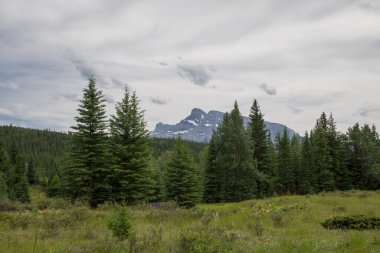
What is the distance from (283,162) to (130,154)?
42.4 meters

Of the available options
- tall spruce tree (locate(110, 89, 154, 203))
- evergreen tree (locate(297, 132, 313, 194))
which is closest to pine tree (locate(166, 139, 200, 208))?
tall spruce tree (locate(110, 89, 154, 203))

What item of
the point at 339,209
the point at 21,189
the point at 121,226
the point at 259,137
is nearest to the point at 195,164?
the point at 259,137

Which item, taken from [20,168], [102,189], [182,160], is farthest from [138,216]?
[20,168]

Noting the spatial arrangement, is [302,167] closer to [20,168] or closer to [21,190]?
[21,190]

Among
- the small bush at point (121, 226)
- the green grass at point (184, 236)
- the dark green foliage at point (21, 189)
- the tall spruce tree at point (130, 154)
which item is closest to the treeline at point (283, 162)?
the tall spruce tree at point (130, 154)

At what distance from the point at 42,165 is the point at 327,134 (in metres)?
141

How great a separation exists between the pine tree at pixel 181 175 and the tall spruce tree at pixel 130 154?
445 inches

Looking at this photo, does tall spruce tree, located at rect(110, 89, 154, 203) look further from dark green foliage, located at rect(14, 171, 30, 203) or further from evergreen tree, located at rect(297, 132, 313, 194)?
dark green foliage, located at rect(14, 171, 30, 203)

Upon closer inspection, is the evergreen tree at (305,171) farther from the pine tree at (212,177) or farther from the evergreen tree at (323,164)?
the pine tree at (212,177)

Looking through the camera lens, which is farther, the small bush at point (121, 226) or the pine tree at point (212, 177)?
the pine tree at point (212, 177)

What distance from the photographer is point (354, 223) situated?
1319cm

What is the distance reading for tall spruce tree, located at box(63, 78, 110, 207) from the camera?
2878cm

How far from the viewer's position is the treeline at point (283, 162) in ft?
163

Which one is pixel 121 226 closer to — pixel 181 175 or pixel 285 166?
pixel 181 175
